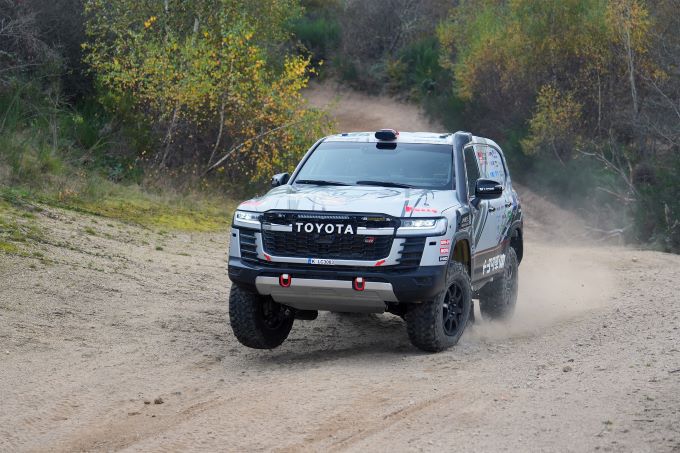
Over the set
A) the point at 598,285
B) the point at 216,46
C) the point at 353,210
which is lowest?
the point at 598,285

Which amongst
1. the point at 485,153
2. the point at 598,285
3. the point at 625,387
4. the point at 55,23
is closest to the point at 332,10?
the point at 55,23

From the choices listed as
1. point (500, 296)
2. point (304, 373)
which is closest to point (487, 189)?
point (500, 296)

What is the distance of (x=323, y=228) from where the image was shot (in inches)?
369

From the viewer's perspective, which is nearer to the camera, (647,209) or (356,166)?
(356,166)

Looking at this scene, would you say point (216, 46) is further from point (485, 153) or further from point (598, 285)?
point (485, 153)

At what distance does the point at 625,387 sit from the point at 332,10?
4684cm

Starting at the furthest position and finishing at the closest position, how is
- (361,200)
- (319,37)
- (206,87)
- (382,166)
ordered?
1. (319,37)
2. (206,87)
3. (382,166)
4. (361,200)

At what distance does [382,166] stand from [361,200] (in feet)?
3.59

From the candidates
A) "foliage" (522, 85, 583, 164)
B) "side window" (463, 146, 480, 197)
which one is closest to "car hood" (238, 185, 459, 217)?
"side window" (463, 146, 480, 197)

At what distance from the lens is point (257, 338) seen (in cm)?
1007

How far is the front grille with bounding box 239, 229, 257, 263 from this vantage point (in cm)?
966

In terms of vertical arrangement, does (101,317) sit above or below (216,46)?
below

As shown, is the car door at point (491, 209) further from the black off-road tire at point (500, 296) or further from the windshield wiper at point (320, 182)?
the windshield wiper at point (320, 182)

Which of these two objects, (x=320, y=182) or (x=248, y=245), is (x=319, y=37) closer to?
(x=320, y=182)
